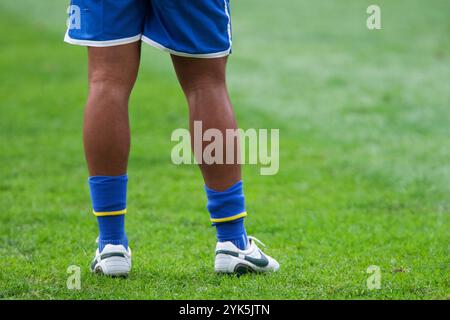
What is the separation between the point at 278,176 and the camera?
5.90 m

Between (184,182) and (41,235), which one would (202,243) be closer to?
(41,235)

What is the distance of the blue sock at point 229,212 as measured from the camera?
11.0ft

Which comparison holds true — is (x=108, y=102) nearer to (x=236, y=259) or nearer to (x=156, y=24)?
(x=156, y=24)

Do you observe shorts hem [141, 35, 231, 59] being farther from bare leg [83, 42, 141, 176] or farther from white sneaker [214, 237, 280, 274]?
white sneaker [214, 237, 280, 274]

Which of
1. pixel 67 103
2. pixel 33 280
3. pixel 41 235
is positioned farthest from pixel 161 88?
pixel 33 280

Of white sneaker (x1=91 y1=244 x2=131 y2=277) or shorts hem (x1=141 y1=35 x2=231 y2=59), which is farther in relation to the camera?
white sneaker (x1=91 y1=244 x2=131 y2=277)

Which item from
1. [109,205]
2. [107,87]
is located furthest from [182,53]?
[109,205]

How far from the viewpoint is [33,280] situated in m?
3.38

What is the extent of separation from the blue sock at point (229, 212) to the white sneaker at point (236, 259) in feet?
0.08

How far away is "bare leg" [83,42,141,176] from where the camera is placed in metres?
3.21

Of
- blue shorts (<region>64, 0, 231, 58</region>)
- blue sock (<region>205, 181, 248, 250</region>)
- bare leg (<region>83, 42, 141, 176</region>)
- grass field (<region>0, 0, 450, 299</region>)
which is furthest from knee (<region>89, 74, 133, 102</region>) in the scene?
grass field (<region>0, 0, 450, 299</region>)

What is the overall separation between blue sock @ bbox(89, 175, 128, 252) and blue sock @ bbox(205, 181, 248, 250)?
0.35 m
